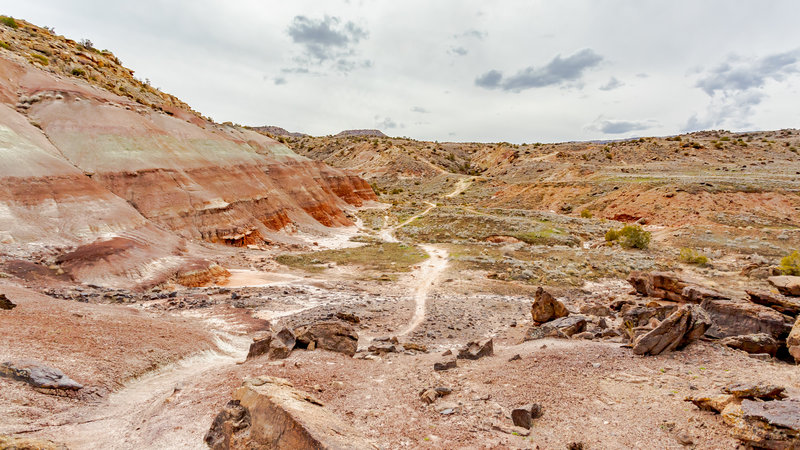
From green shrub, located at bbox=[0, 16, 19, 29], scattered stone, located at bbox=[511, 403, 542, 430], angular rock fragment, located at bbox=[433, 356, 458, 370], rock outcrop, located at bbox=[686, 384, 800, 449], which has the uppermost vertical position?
green shrub, located at bbox=[0, 16, 19, 29]

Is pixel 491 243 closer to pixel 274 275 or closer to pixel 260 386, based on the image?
pixel 274 275

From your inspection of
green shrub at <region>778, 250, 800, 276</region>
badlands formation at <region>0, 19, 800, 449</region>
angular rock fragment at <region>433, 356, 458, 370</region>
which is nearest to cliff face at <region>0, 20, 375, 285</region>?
badlands formation at <region>0, 19, 800, 449</region>

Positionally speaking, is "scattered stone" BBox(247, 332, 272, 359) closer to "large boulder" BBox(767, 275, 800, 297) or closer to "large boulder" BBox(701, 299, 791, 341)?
"large boulder" BBox(701, 299, 791, 341)

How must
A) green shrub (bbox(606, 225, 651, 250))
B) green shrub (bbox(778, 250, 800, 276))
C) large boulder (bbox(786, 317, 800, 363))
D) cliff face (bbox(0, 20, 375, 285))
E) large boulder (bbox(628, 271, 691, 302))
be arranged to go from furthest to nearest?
green shrub (bbox(606, 225, 651, 250))
green shrub (bbox(778, 250, 800, 276))
cliff face (bbox(0, 20, 375, 285))
large boulder (bbox(628, 271, 691, 302))
large boulder (bbox(786, 317, 800, 363))

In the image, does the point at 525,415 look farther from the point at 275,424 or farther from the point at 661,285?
the point at 661,285

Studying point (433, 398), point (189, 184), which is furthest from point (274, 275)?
point (433, 398)

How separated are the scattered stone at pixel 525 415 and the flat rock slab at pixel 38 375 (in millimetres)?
8595

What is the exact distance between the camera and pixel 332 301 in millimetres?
18562

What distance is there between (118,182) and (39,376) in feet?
68.9

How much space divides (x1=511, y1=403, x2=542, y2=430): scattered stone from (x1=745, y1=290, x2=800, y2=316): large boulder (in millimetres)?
9262

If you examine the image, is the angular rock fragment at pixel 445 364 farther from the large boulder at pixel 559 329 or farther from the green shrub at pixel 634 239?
the green shrub at pixel 634 239

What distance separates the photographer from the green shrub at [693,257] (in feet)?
80.0

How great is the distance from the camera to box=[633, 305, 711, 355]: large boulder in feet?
31.1

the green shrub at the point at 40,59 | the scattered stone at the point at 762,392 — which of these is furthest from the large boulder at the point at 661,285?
the green shrub at the point at 40,59
